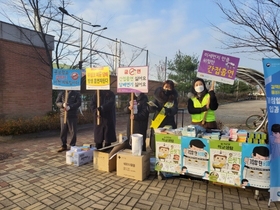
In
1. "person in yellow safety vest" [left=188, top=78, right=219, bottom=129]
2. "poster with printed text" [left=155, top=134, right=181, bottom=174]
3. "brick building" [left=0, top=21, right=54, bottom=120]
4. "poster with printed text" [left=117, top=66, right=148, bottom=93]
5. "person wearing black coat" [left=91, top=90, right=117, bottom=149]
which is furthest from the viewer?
"brick building" [left=0, top=21, right=54, bottom=120]

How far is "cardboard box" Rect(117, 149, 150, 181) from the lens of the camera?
3.49m

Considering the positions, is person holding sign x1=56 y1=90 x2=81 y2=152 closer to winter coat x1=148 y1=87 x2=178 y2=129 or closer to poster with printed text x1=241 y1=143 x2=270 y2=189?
winter coat x1=148 y1=87 x2=178 y2=129

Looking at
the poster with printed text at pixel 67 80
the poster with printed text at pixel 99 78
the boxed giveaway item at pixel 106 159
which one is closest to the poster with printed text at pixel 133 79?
the poster with printed text at pixel 99 78

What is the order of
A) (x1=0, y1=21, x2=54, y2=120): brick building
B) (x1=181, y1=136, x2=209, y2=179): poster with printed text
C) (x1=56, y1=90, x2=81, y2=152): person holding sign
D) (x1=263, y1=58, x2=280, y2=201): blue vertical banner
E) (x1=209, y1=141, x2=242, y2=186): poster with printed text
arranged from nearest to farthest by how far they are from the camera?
(x1=263, y1=58, x2=280, y2=201): blue vertical banner
(x1=209, y1=141, x2=242, y2=186): poster with printed text
(x1=181, y1=136, x2=209, y2=179): poster with printed text
(x1=56, y1=90, x2=81, y2=152): person holding sign
(x1=0, y1=21, x2=54, y2=120): brick building

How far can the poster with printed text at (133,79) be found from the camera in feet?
12.6

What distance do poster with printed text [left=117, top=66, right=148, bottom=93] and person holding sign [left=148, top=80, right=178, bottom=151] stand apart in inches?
22.7

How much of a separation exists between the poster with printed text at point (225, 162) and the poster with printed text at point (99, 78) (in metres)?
2.44

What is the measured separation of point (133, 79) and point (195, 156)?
1.84 m

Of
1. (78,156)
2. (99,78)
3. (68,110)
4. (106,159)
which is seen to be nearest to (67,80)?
(68,110)

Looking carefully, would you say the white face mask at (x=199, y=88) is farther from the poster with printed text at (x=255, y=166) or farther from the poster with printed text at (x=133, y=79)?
the poster with printed text at (x=255, y=166)

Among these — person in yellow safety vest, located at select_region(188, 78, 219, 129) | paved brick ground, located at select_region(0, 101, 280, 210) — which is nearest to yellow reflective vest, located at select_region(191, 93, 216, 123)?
person in yellow safety vest, located at select_region(188, 78, 219, 129)

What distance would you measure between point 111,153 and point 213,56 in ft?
8.46

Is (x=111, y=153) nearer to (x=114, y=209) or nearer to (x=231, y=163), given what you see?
(x=114, y=209)

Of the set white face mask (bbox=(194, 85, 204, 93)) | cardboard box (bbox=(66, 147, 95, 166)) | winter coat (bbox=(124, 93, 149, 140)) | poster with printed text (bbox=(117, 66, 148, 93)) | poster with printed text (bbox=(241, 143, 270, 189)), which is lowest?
cardboard box (bbox=(66, 147, 95, 166))
